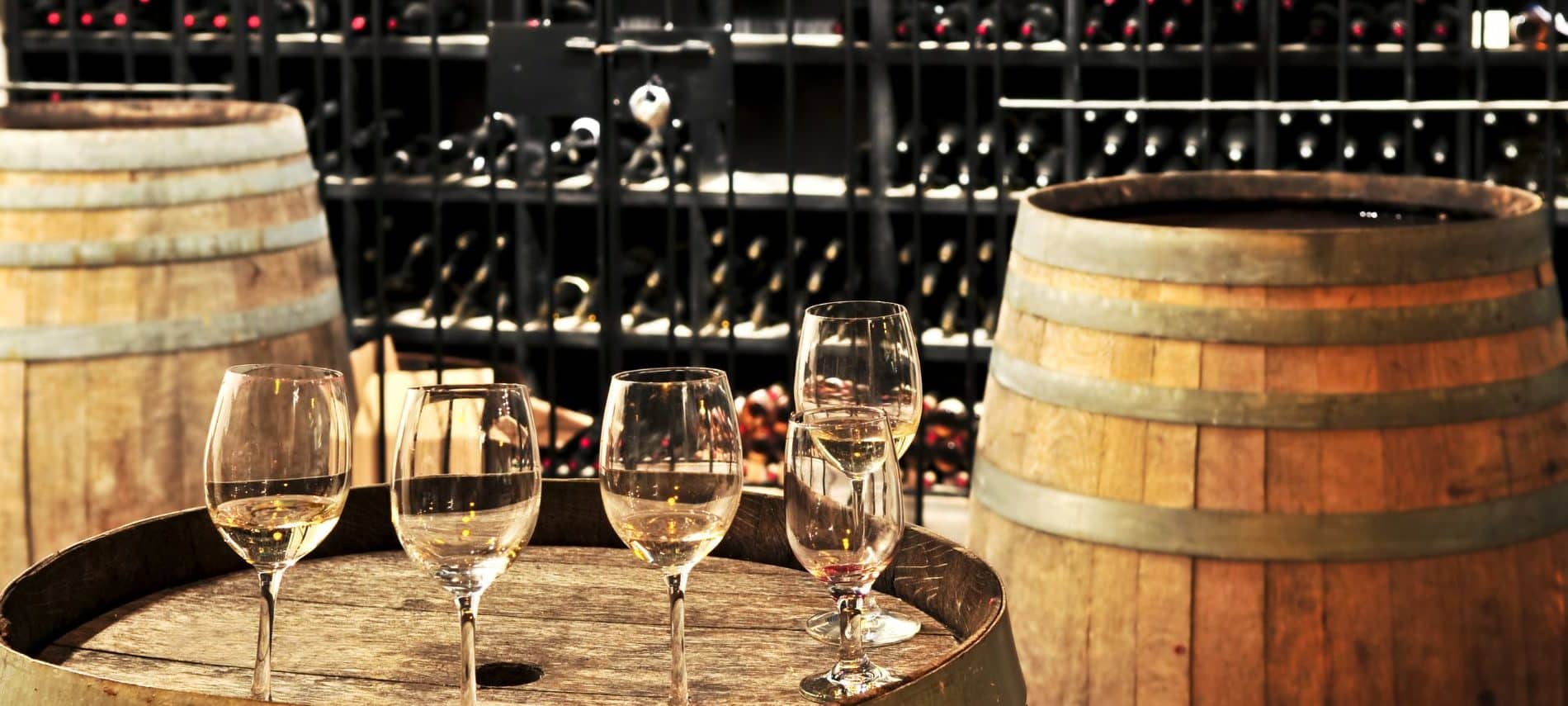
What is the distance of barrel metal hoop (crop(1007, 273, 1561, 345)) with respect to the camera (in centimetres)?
197

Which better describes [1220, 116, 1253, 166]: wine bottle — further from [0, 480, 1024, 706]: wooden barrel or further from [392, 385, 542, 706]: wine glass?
[392, 385, 542, 706]: wine glass

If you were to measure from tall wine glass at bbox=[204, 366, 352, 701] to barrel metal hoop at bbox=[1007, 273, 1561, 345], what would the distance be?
1.05 meters

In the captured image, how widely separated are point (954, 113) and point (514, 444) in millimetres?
4344

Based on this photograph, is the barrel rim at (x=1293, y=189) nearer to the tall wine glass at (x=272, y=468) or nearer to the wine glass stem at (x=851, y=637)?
the wine glass stem at (x=851, y=637)

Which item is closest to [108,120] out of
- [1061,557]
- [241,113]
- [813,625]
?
[241,113]

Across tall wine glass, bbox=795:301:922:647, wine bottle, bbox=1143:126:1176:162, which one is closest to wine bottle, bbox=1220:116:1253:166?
wine bottle, bbox=1143:126:1176:162

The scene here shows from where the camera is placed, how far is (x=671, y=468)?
123 centimetres

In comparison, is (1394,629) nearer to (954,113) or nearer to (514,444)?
(514,444)

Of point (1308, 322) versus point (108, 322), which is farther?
point (108, 322)

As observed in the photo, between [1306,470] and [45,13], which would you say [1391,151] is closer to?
[1306,470]

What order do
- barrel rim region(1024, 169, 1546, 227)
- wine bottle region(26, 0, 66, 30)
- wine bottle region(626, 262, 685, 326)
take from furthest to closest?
wine bottle region(26, 0, 66, 30)
wine bottle region(626, 262, 685, 326)
barrel rim region(1024, 169, 1546, 227)

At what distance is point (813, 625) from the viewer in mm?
1402

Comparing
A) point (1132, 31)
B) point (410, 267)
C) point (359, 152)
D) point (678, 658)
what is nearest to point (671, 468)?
point (678, 658)

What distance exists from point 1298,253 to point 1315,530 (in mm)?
313
